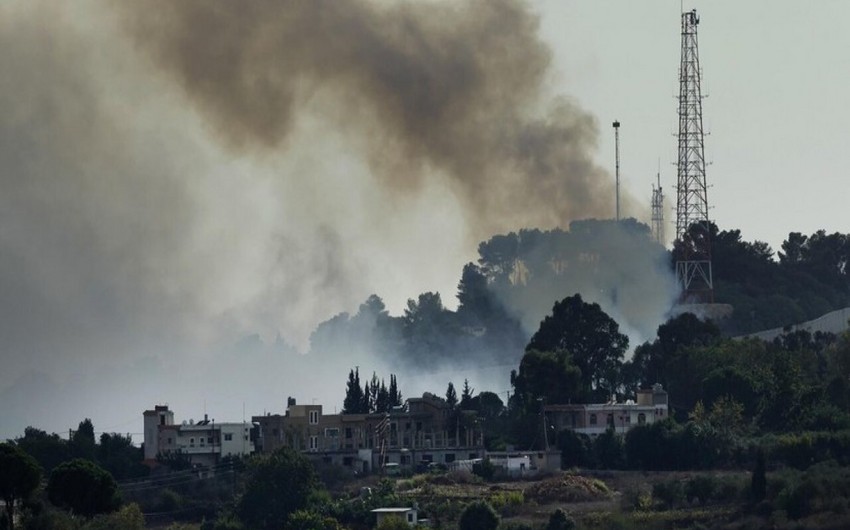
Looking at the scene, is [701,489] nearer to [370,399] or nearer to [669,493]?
[669,493]

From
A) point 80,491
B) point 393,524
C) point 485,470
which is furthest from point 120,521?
point 485,470

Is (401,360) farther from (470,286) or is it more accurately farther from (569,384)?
(569,384)

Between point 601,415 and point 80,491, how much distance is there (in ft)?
98.8

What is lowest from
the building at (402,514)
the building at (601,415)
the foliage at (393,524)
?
the foliage at (393,524)

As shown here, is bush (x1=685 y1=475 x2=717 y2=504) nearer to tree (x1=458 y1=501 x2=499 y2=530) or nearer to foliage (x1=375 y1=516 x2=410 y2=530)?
tree (x1=458 y1=501 x2=499 y2=530)

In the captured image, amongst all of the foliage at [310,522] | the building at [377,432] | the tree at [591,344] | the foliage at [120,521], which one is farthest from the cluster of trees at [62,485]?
the tree at [591,344]

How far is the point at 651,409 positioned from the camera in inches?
4392

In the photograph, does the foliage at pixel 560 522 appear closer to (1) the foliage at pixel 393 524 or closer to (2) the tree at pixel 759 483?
(1) the foliage at pixel 393 524

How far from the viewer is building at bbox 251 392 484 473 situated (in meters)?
112

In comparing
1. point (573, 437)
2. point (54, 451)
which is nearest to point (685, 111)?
point (573, 437)

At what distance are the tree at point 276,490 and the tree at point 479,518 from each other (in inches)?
341

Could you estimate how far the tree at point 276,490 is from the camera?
94.7 m

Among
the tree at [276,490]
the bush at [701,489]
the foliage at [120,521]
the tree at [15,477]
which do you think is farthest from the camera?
the tree at [276,490]

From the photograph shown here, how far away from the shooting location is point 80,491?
9056 cm
